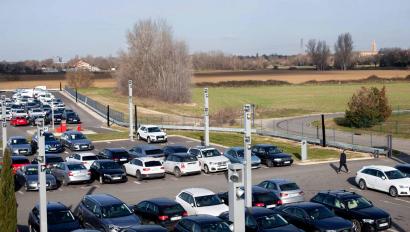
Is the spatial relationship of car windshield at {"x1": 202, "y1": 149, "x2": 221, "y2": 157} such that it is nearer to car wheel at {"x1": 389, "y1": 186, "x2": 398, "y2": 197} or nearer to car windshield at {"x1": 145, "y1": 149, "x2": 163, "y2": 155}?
car windshield at {"x1": 145, "y1": 149, "x2": 163, "y2": 155}

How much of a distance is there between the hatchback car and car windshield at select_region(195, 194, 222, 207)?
1031cm

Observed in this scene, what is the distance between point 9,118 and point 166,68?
4387 cm

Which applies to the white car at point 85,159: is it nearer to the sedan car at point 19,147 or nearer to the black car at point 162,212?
the sedan car at point 19,147

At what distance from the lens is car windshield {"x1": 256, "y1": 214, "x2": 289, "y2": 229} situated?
18203mm

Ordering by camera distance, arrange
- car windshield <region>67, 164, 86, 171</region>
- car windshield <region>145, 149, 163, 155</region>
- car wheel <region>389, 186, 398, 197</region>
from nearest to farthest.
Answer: car wheel <region>389, 186, 398, 197</region> → car windshield <region>67, 164, 86, 171</region> → car windshield <region>145, 149, 163, 155</region>

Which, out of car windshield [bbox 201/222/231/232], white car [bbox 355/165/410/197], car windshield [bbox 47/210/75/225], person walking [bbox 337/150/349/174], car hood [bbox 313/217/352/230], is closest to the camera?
car windshield [bbox 201/222/231/232]

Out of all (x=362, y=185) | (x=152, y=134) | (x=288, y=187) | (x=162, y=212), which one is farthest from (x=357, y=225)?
(x=152, y=134)

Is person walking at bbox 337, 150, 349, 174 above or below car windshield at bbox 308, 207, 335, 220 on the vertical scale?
below

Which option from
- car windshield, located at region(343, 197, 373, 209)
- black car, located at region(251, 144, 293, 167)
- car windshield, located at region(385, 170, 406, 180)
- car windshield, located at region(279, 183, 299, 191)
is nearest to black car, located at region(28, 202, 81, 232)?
car windshield, located at region(279, 183, 299, 191)

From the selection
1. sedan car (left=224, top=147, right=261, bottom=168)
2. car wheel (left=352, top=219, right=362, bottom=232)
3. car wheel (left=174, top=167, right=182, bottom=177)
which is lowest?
car wheel (left=174, top=167, right=182, bottom=177)

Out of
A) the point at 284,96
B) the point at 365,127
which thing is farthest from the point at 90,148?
the point at 284,96

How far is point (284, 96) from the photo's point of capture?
116m

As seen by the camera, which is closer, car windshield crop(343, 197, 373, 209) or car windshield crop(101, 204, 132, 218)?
car windshield crop(101, 204, 132, 218)

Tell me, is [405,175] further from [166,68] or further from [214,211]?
[166,68]
